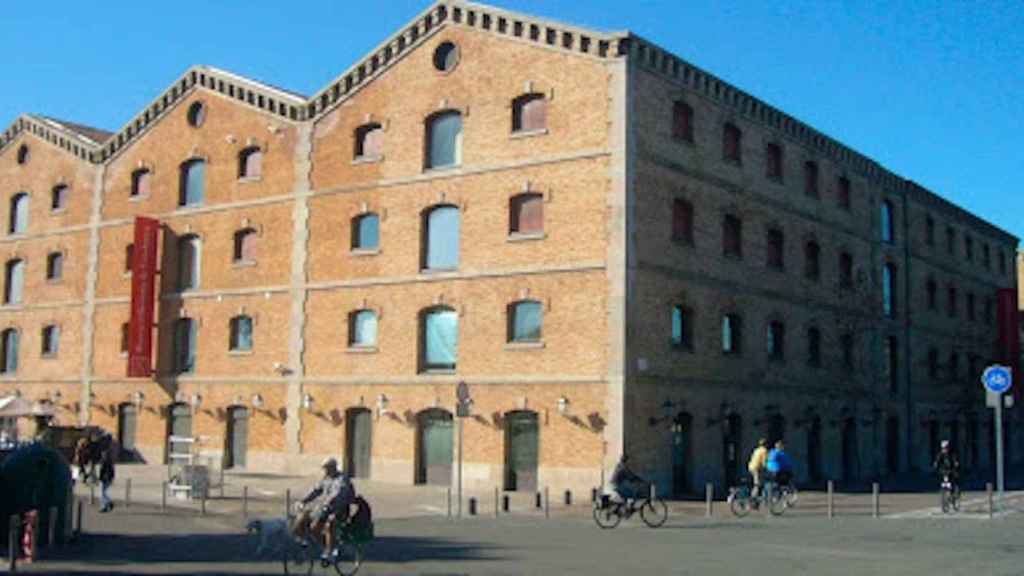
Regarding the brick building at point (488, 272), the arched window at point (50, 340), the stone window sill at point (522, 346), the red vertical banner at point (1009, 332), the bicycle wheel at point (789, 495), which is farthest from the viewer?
the red vertical banner at point (1009, 332)

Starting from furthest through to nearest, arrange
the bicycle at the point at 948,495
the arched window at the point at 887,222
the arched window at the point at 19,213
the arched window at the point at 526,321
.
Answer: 1. the arched window at the point at 19,213
2. the arched window at the point at 887,222
3. the arched window at the point at 526,321
4. the bicycle at the point at 948,495

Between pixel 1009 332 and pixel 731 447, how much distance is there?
3075 centimetres

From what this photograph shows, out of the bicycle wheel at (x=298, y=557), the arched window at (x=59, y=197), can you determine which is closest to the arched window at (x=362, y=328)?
the arched window at (x=59, y=197)

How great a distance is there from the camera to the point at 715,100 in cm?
3422

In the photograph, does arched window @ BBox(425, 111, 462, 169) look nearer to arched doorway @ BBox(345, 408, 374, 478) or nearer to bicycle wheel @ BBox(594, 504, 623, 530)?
arched doorway @ BBox(345, 408, 374, 478)

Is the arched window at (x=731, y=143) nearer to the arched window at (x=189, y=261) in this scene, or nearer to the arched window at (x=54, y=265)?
the arched window at (x=189, y=261)

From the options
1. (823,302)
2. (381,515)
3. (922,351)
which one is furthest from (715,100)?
(922,351)

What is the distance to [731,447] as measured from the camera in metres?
34.0

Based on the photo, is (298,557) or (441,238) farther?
(441,238)

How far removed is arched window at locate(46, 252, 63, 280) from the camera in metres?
46.4

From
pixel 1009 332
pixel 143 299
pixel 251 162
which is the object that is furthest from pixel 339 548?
pixel 1009 332

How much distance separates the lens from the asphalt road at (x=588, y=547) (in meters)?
15.7

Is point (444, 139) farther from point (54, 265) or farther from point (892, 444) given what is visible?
point (892, 444)

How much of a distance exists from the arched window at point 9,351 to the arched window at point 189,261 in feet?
37.4
